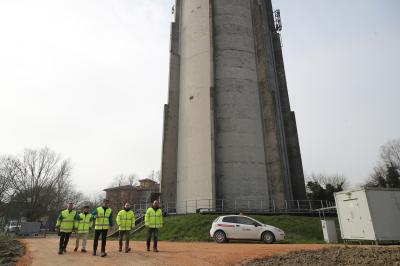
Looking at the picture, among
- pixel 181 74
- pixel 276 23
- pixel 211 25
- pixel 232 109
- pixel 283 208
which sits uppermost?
pixel 276 23

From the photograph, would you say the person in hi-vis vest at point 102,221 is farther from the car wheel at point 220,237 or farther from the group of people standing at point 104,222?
the car wheel at point 220,237

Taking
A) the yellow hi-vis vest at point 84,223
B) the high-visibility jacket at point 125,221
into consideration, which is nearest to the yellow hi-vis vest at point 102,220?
the high-visibility jacket at point 125,221

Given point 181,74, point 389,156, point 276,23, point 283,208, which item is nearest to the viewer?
point 283,208

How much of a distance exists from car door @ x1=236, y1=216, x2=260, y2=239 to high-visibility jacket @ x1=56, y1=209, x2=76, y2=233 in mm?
7802

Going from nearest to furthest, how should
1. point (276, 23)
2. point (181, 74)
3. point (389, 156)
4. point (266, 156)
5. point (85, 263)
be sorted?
point (85, 263)
point (266, 156)
point (181, 74)
point (276, 23)
point (389, 156)

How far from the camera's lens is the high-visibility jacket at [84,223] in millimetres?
11375

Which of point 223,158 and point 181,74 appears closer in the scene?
point 223,158

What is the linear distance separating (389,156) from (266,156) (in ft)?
151

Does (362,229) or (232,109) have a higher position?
(232,109)

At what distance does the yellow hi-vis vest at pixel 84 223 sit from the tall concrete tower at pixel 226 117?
13374mm

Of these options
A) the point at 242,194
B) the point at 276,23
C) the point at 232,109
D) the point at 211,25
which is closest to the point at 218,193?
the point at 242,194

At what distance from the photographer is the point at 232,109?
2691 cm

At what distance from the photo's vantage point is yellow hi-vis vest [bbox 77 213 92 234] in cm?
1138

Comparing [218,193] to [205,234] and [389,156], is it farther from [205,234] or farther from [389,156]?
[389,156]
